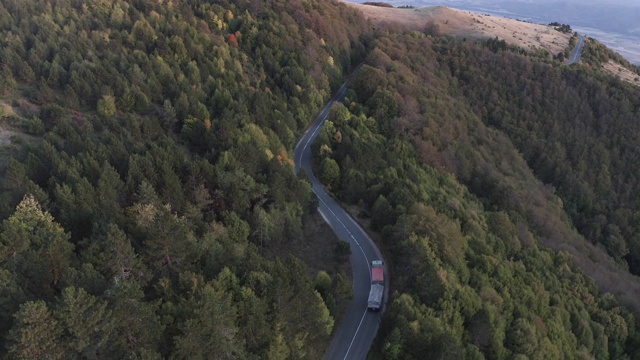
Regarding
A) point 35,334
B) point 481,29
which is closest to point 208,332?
point 35,334

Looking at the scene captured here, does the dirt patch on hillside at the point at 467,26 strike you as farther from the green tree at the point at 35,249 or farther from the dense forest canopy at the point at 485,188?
the green tree at the point at 35,249

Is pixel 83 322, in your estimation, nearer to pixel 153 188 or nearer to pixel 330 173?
pixel 153 188

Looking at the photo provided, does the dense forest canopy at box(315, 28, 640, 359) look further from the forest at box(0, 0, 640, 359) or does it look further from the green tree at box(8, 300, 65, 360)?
the green tree at box(8, 300, 65, 360)

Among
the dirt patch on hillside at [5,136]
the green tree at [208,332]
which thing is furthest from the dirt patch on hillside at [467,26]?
the green tree at [208,332]

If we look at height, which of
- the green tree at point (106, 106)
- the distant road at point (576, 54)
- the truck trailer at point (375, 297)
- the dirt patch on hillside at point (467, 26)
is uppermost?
the dirt patch on hillside at point (467, 26)

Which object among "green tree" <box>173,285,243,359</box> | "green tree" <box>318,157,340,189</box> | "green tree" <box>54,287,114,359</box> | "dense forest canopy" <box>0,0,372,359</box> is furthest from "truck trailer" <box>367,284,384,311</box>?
"green tree" <box>54,287,114,359</box>

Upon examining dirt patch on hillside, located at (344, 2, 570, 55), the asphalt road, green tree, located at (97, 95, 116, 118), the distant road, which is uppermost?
dirt patch on hillside, located at (344, 2, 570, 55)
